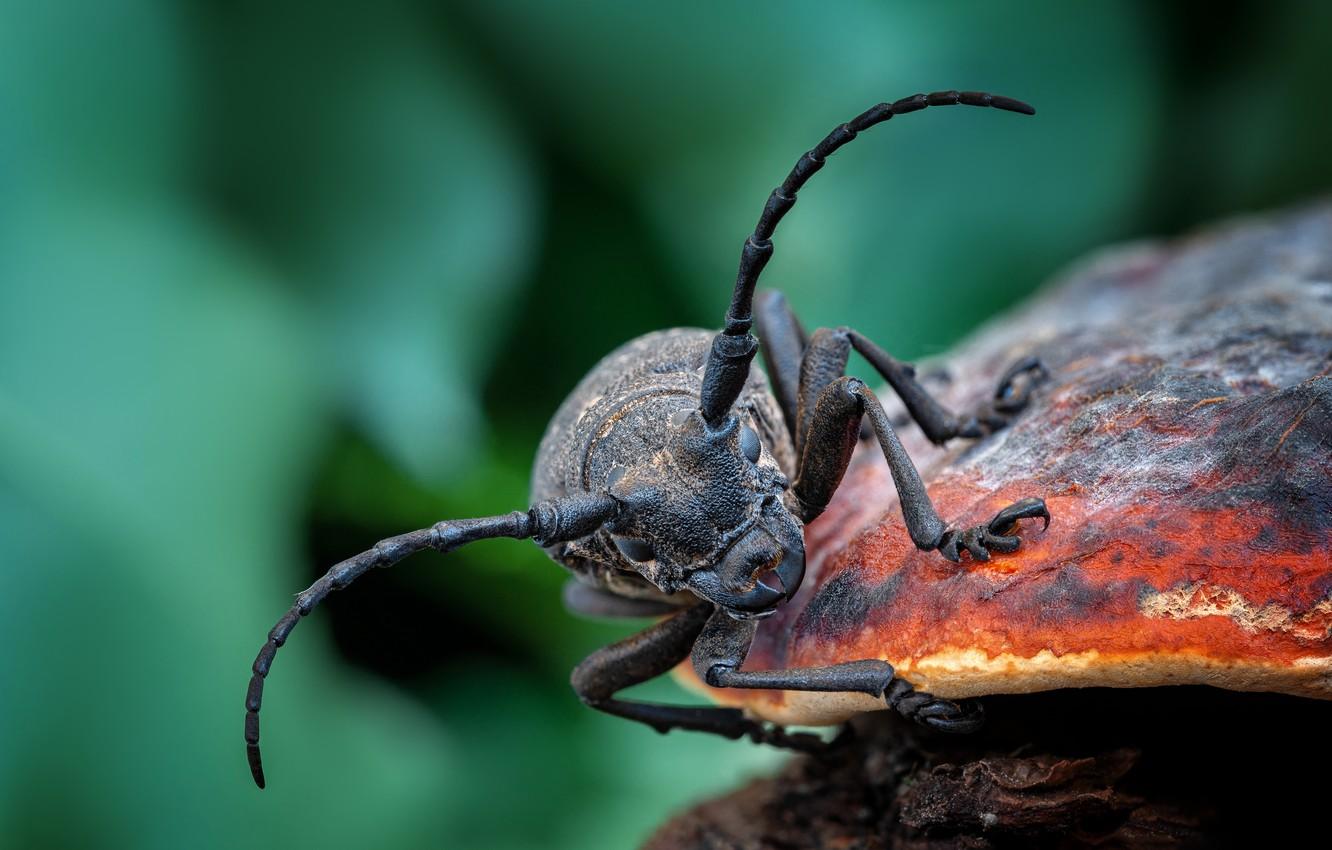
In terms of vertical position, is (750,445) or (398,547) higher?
(398,547)

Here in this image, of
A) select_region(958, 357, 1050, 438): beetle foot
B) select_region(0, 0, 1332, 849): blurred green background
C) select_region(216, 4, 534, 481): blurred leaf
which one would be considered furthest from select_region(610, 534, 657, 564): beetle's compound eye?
select_region(216, 4, 534, 481): blurred leaf

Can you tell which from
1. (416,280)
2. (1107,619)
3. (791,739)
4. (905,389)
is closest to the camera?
(1107,619)

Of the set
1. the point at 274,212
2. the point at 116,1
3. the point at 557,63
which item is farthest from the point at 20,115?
the point at 557,63

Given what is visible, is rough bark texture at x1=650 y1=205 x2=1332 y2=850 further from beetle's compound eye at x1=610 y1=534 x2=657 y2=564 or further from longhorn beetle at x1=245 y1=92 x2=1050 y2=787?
beetle's compound eye at x1=610 y1=534 x2=657 y2=564

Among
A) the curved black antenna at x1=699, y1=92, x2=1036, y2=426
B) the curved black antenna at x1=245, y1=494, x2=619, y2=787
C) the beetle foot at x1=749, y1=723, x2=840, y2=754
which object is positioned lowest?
the beetle foot at x1=749, y1=723, x2=840, y2=754

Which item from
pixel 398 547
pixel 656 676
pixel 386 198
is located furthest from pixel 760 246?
pixel 386 198

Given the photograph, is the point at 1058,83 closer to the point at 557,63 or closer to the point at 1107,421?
the point at 557,63

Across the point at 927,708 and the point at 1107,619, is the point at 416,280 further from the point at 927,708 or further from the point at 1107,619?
the point at 1107,619
